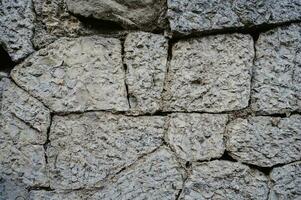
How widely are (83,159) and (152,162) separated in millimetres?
252

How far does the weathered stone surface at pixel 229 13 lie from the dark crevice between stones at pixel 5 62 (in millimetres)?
630

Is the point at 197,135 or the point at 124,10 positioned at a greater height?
the point at 124,10

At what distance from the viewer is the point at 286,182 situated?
140 centimetres

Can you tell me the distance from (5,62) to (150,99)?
0.57 meters

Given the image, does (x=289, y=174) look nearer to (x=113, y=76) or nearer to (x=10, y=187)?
(x=113, y=76)

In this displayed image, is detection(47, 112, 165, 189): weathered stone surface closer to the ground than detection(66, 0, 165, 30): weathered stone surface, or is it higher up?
closer to the ground

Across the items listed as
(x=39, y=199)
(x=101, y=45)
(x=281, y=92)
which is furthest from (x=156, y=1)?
(x=39, y=199)

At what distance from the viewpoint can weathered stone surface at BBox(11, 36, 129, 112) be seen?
1.45 meters

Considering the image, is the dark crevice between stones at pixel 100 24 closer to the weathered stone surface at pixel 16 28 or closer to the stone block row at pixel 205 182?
the weathered stone surface at pixel 16 28

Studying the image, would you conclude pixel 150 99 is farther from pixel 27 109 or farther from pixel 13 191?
pixel 13 191

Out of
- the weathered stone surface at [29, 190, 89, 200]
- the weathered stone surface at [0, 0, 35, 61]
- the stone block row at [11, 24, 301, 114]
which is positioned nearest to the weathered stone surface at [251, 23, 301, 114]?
the stone block row at [11, 24, 301, 114]

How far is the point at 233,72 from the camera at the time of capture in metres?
1.41

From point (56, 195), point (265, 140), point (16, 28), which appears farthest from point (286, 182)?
point (16, 28)

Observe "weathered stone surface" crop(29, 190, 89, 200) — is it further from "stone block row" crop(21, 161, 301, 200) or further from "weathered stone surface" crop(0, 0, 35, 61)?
"weathered stone surface" crop(0, 0, 35, 61)
